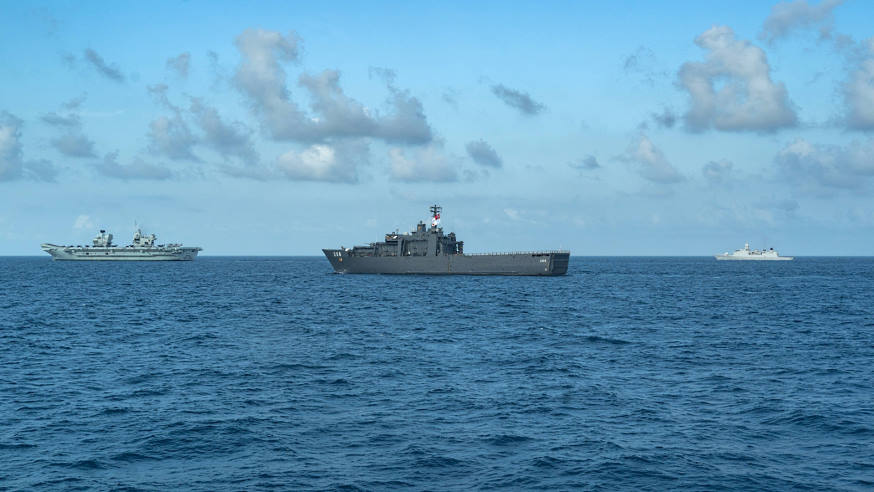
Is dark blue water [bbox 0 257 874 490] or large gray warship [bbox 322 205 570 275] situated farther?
large gray warship [bbox 322 205 570 275]

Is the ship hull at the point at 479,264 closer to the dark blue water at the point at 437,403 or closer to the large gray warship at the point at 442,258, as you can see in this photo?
the large gray warship at the point at 442,258

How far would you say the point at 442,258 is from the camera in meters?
115

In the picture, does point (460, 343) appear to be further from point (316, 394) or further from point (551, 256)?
point (551, 256)

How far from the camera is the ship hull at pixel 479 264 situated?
4493 inches

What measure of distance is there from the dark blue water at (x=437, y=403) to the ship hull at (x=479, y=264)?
57.7 metres

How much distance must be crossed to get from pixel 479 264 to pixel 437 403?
90.5m

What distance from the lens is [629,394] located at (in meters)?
27.9

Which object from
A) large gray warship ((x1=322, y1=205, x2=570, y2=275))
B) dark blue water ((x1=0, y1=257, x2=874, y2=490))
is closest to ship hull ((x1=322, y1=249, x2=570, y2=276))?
large gray warship ((x1=322, y1=205, x2=570, y2=275))

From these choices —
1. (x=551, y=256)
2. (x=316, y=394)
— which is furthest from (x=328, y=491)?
(x=551, y=256)

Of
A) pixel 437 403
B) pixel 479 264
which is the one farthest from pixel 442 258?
A: pixel 437 403

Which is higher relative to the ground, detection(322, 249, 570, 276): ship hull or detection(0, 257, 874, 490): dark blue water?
detection(322, 249, 570, 276): ship hull

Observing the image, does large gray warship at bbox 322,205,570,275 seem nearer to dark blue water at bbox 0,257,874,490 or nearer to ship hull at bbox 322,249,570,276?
ship hull at bbox 322,249,570,276

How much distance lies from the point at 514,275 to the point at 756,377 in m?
88.4

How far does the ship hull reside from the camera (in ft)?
374
